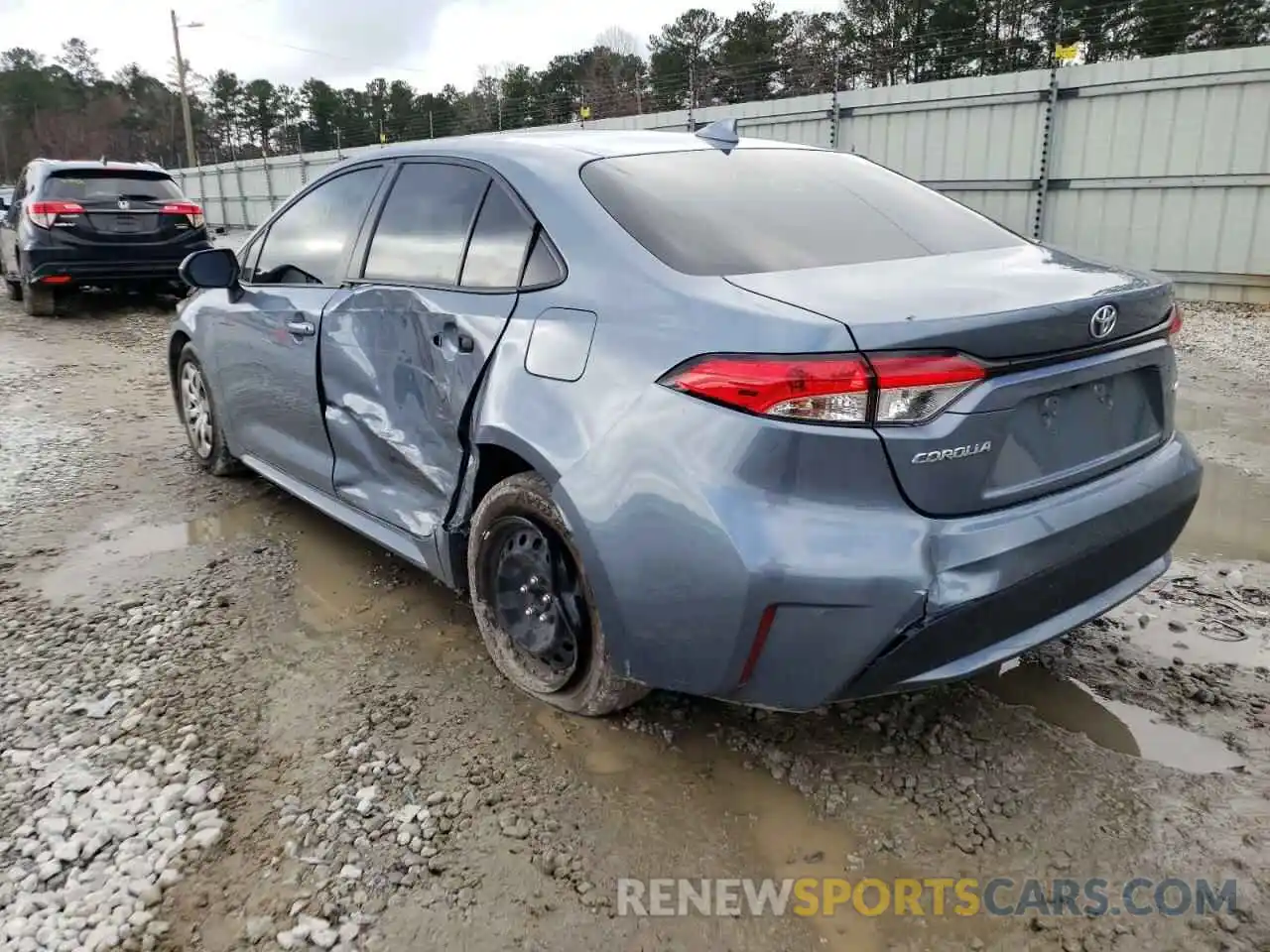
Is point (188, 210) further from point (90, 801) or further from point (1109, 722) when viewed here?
point (1109, 722)

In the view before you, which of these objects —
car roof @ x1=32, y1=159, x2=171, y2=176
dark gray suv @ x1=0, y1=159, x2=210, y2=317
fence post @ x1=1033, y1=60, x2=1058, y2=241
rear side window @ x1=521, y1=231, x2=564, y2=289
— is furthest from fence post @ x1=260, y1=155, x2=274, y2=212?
rear side window @ x1=521, y1=231, x2=564, y2=289

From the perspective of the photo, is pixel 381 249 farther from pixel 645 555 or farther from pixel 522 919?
pixel 522 919

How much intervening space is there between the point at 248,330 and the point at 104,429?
111 inches

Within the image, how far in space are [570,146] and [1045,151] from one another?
9571 mm

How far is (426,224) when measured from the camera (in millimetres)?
3189

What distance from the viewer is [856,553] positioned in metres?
2.02

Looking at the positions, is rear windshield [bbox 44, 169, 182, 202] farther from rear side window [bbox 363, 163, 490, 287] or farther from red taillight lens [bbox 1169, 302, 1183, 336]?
red taillight lens [bbox 1169, 302, 1183, 336]

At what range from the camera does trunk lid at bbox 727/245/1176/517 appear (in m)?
2.04

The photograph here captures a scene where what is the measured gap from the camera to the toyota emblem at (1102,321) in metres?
2.25

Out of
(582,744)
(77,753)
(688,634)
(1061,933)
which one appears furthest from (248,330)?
(1061,933)

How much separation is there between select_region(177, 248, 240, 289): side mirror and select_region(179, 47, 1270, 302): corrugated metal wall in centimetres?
568

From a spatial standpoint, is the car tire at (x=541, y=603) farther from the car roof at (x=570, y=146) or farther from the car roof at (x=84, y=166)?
the car roof at (x=84, y=166)

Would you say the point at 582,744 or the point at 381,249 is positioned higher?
the point at 381,249

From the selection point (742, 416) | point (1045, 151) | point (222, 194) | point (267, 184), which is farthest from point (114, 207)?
point (222, 194)
